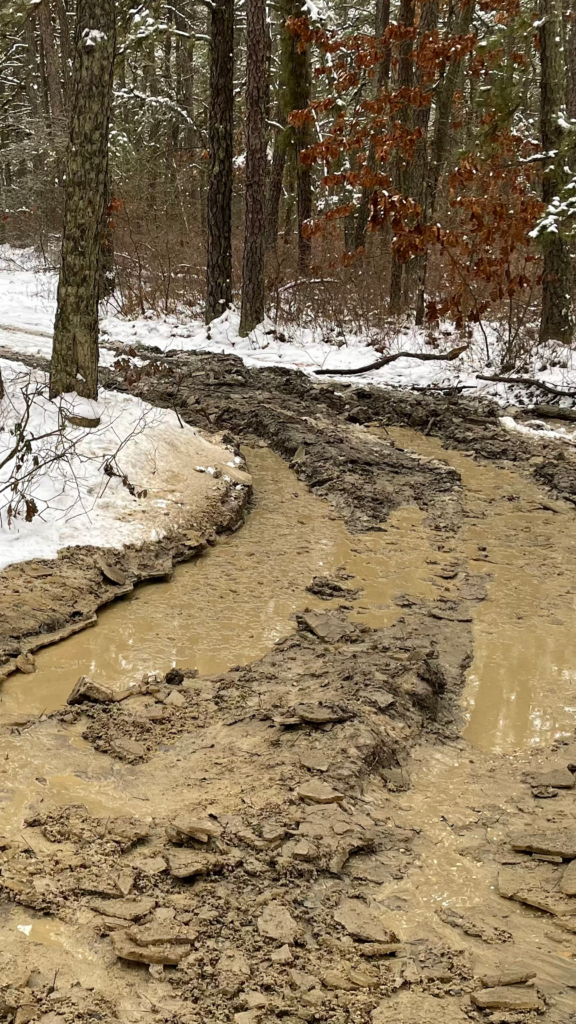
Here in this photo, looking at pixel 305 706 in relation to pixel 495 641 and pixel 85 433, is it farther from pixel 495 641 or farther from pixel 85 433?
pixel 85 433

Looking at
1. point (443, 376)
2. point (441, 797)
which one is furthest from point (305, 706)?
point (443, 376)

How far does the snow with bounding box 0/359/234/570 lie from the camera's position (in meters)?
5.94

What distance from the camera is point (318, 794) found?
340 cm

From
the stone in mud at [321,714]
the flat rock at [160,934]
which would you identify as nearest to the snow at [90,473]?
the stone in mud at [321,714]

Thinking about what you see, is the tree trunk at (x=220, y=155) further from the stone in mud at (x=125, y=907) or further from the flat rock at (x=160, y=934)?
the flat rock at (x=160, y=934)

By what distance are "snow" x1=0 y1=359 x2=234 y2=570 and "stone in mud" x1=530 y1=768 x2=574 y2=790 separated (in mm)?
3570

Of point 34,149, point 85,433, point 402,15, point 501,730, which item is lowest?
point 501,730

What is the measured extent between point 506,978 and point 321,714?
1.67 m

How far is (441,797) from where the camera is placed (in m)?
3.63

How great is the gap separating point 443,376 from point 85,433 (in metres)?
6.34

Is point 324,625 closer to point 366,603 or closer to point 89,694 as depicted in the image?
point 366,603

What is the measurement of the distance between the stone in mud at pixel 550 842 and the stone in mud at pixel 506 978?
721 millimetres

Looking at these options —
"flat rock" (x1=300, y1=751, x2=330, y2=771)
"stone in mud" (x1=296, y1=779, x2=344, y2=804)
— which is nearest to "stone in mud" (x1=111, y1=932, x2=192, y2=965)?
"stone in mud" (x1=296, y1=779, x2=344, y2=804)

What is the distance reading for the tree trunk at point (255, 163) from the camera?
12.9 m
